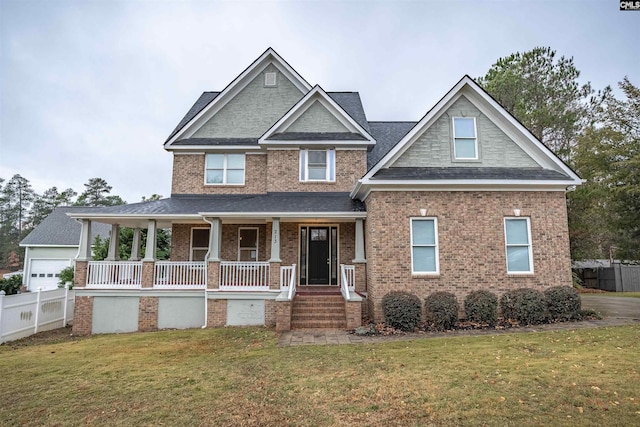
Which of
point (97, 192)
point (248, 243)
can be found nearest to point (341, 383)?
point (248, 243)

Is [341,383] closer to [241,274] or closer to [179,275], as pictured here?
[241,274]

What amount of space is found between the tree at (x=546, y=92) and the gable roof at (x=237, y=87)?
1566cm

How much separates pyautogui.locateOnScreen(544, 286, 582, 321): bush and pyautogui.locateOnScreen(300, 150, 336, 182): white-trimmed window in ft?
27.9

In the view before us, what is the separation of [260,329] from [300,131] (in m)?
8.01

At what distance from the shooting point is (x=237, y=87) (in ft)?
52.0

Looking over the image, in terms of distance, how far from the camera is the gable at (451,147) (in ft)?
38.3

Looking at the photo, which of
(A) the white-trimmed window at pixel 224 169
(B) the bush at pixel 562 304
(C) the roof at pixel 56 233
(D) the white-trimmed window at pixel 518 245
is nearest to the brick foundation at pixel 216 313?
(A) the white-trimmed window at pixel 224 169

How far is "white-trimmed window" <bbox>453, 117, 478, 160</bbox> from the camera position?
11.8 m

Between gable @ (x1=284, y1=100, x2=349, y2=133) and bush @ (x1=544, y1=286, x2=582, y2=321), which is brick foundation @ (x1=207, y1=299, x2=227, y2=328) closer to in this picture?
gable @ (x1=284, y1=100, x2=349, y2=133)

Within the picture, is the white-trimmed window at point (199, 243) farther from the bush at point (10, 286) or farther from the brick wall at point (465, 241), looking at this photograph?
the bush at point (10, 286)

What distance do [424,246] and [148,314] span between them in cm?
957

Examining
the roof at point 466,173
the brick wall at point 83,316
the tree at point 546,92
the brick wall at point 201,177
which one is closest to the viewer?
the roof at point 466,173

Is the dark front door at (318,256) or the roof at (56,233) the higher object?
the roof at (56,233)

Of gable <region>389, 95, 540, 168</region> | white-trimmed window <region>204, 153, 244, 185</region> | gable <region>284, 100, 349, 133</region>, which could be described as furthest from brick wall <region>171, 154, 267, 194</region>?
gable <region>389, 95, 540, 168</region>
